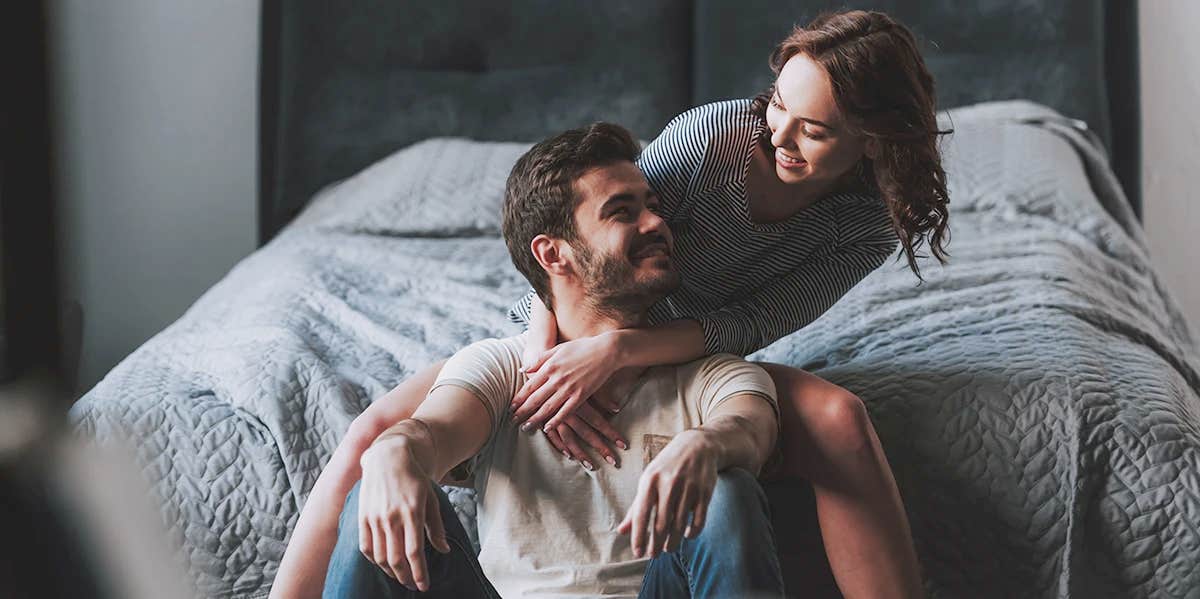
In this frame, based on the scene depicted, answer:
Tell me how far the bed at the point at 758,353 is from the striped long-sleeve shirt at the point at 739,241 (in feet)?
0.43

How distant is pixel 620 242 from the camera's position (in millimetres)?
1406

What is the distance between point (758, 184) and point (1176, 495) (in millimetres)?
598

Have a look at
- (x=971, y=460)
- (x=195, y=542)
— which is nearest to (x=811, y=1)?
(x=971, y=460)

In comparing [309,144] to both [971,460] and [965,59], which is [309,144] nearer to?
[965,59]

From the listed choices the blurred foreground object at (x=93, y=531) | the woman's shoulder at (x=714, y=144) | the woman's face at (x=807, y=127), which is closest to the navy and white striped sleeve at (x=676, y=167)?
the woman's shoulder at (x=714, y=144)

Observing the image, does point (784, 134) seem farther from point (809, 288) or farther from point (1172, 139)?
point (1172, 139)

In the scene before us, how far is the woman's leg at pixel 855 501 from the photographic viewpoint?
1372mm

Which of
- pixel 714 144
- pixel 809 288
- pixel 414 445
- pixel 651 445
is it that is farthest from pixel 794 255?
pixel 414 445

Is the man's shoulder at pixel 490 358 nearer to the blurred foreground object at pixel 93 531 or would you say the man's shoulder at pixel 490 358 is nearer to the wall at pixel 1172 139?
the blurred foreground object at pixel 93 531

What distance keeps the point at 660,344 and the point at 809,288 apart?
29 cm

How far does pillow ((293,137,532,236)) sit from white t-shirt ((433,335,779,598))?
1.27 metres

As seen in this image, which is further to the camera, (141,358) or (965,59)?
(965,59)

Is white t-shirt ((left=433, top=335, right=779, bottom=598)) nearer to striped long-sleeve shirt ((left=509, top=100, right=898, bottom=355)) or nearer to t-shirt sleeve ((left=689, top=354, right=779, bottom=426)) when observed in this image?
t-shirt sleeve ((left=689, top=354, right=779, bottom=426))

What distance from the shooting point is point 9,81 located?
2947 millimetres
